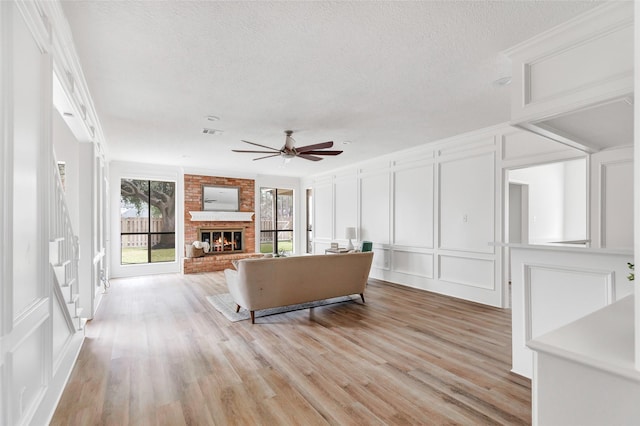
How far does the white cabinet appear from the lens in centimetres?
192

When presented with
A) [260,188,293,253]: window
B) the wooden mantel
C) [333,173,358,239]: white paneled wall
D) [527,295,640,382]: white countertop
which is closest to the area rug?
[333,173,358,239]: white paneled wall

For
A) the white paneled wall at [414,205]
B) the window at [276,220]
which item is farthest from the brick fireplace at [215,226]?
the white paneled wall at [414,205]

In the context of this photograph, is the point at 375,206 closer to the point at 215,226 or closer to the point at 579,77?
the point at 215,226

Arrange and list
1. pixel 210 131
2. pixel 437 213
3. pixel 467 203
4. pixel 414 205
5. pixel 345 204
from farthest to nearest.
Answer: pixel 345 204, pixel 414 205, pixel 437 213, pixel 467 203, pixel 210 131

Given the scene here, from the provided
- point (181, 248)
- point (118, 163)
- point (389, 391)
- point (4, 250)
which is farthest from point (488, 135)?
point (118, 163)

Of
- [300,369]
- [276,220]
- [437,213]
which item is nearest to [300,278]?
[300,369]

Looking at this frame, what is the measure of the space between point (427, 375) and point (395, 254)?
3.85 meters

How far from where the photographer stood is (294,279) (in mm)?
4027

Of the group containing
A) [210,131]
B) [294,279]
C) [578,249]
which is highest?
[210,131]

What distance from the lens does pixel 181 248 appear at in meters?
7.58

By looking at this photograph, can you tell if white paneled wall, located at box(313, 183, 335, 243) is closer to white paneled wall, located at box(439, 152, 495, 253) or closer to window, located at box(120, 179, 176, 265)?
white paneled wall, located at box(439, 152, 495, 253)

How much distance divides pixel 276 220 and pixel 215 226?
6.32 feet

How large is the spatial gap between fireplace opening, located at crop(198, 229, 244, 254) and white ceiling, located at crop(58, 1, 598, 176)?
3.59 metres

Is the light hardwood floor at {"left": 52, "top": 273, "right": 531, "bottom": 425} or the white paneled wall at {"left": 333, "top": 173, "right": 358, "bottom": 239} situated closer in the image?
the light hardwood floor at {"left": 52, "top": 273, "right": 531, "bottom": 425}
